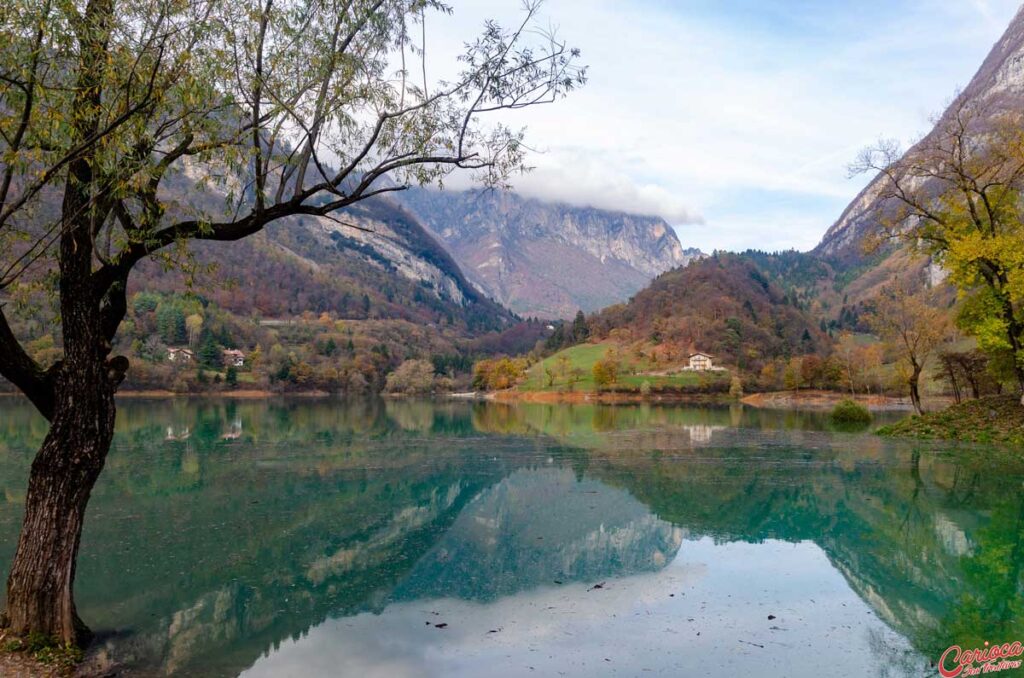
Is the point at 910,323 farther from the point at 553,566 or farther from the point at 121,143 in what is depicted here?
the point at 121,143

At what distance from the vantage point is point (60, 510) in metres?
10.1

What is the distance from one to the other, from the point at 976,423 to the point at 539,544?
1141 inches

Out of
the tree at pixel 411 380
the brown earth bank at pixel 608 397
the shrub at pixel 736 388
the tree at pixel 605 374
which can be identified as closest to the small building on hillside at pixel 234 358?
the tree at pixel 411 380

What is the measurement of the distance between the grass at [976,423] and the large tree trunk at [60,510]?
35504 mm

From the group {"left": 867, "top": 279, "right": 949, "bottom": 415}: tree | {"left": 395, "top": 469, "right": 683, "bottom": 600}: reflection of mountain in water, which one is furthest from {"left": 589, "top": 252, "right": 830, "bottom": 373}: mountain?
{"left": 395, "top": 469, "right": 683, "bottom": 600}: reflection of mountain in water

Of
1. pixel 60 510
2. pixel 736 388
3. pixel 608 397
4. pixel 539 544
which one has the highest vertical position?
pixel 60 510

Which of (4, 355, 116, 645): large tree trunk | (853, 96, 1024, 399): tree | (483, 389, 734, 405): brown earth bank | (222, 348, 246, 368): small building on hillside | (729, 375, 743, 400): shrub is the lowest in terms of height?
(483, 389, 734, 405): brown earth bank

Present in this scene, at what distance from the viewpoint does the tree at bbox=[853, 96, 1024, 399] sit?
104 ft

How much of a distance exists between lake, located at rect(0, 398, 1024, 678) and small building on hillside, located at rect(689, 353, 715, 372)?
125977mm

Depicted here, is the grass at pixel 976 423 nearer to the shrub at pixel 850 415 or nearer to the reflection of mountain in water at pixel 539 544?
the shrub at pixel 850 415

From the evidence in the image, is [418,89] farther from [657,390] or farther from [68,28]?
[657,390]

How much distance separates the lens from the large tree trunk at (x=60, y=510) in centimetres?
983

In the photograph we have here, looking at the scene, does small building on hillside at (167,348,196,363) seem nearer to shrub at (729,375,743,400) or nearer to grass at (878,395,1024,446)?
shrub at (729,375,743,400)

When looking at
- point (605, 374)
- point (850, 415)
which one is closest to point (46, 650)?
point (850, 415)
